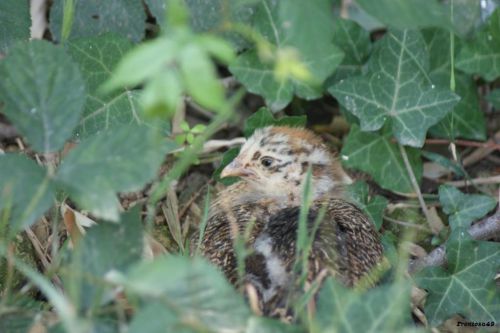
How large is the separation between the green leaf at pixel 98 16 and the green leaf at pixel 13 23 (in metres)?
0.41

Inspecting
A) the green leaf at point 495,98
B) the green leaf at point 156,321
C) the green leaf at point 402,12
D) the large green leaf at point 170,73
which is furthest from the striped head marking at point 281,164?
the large green leaf at point 170,73

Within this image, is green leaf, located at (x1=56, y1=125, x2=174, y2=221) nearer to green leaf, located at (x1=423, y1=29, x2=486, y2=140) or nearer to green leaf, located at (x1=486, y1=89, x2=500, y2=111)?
green leaf, located at (x1=423, y1=29, x2=486, y2=140)

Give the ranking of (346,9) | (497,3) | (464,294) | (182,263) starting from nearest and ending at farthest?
1. (182,263)
2. (464,294)
3. (497,3)
4. (346,9)

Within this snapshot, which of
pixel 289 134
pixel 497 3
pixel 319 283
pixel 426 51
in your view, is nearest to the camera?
pixel 319 283

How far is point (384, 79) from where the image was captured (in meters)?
4.36

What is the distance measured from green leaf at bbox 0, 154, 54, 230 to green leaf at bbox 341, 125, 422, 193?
202cm

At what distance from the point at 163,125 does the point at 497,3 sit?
1.99 metres

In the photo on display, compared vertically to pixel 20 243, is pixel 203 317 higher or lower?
higher

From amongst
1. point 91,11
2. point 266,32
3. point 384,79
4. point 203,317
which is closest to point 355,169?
point 384,79

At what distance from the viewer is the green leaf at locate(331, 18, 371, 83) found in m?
4.69

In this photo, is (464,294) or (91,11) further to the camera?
(91,11)

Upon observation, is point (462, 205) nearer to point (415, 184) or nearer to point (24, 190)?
point (415, 184)

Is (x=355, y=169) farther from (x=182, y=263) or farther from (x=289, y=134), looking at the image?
(x=182, y=263)

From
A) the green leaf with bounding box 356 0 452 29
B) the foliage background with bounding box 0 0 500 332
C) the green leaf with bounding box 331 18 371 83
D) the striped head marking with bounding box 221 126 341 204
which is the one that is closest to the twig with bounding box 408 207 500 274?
the foliage background with bounding box 0 0 500 332
